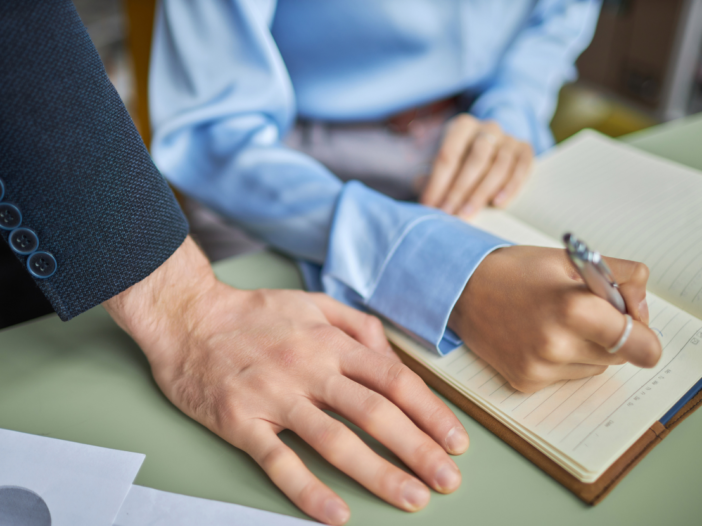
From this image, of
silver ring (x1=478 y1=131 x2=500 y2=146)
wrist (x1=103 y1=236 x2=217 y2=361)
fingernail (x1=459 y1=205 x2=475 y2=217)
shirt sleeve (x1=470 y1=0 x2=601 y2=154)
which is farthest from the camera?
shirt sleeve (x1=470 y1=0 x2=601 y2=154)

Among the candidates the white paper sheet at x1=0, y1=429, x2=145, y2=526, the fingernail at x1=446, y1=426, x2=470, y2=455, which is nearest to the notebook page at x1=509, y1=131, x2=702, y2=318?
the fingernail at x1=446, y1=426, x2=470, y2=455

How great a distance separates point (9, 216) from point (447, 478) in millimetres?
368

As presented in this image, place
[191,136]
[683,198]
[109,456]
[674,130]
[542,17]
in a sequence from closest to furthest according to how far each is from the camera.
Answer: [109,456], [683,198], [191,136], [674,130], [542,17]

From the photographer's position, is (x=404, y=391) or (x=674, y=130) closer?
(x=404, y=391)

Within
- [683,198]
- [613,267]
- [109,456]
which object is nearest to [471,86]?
[683,198]

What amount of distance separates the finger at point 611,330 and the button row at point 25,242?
1.30 feet

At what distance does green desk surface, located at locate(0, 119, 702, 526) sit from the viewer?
0.34m

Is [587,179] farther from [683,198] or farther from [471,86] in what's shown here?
[471,86]

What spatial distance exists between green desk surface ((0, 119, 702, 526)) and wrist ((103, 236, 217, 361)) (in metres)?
0.04

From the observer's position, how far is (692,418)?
40 cm

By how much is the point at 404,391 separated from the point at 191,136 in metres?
0.52

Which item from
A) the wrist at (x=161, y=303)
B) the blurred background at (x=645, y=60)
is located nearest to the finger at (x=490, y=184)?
the wrist at (x=161, y=303)

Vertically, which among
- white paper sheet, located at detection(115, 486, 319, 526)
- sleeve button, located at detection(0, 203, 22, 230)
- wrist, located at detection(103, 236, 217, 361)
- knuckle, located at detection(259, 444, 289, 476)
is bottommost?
white paper sheet, located at detection(115, 486, 319, 526)

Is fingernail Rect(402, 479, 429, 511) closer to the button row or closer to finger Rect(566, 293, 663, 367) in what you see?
finger Rect(566, 293, 663, 367)
